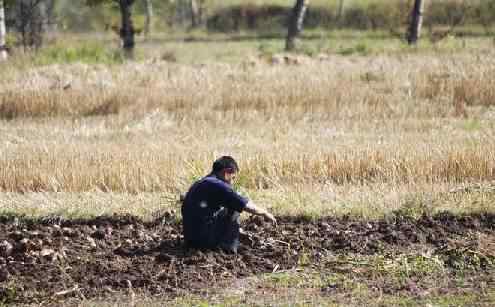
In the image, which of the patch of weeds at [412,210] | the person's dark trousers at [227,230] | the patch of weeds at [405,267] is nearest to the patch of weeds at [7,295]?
the person's dark trousers at [227,230]

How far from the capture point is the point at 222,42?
3972 cm

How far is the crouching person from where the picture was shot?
912cm

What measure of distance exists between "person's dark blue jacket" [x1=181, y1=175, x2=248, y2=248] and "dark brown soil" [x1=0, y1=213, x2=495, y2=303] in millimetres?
179

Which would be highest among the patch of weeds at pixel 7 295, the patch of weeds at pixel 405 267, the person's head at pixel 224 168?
the person's head at pixel 224 168

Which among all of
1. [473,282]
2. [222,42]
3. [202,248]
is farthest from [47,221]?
[222,42]

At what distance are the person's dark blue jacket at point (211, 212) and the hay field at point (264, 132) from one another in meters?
1.79

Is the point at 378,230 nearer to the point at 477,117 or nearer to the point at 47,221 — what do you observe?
the point at 47,221

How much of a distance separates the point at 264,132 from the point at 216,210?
709 centimetres

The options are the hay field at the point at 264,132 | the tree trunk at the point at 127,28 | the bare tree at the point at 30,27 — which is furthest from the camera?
the bare tree at the point at 30,27

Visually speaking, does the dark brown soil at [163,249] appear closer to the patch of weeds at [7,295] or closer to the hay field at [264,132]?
the patch of weeds at [7,295]

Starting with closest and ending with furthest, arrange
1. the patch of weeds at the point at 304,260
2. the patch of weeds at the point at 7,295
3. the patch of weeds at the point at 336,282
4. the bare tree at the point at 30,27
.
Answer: the patch of weeds at the point at 7,295 → the patch of weeds at the point at 336,282 → the patch of weeds at the point at 304,260 → the bare tree at the point at 30,27

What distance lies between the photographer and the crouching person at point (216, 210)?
9125 mm

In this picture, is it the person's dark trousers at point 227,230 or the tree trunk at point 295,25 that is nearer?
the person's dark trousers at point 227,230

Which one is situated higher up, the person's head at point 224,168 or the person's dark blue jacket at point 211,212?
the person's head at point 224,168
